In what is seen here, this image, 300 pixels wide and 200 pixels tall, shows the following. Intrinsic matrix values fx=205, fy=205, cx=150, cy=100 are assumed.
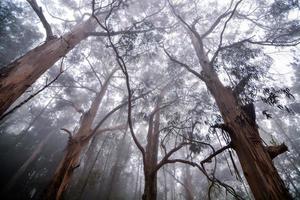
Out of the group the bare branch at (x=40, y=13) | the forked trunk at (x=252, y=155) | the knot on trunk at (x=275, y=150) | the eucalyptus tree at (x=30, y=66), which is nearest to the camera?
the forked trunk at (x=252, y=155)

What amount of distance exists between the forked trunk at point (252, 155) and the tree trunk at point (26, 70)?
3.84 m

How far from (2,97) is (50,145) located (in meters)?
21.6

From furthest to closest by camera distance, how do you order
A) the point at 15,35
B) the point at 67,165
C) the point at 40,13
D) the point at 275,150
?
→ 1. the point at 15,35
2. the point at 67,165
3. the point at 40,13
4. the point at 275,150

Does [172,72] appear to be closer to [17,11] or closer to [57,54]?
[57,54]

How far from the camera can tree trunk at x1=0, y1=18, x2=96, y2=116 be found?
4.08 meters

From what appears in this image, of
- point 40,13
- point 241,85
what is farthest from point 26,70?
point 241,85

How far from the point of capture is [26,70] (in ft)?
15.3

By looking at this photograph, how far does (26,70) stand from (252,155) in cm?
496

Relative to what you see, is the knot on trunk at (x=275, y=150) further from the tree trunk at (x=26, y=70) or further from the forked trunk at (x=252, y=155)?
the tree trunk at (x=26, y=70)

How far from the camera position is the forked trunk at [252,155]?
3.01 meters

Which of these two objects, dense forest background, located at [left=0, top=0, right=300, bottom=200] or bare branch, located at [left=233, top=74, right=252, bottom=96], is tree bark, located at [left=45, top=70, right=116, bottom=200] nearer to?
dense forest background, located at [left=0, top=0, right=300, bottom=200]

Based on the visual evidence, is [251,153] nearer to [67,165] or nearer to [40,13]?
[40,13]

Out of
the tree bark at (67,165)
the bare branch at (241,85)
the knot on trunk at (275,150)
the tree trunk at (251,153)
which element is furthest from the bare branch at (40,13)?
the knot on trunk at (275,150)

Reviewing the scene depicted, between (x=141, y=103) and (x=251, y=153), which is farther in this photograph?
(x=141, y=103)
